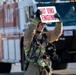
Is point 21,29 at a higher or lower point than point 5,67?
higher

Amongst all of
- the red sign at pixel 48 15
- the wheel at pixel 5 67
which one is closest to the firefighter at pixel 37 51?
the red sign at pixel 48 15

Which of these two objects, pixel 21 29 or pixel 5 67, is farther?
pixel 5 67

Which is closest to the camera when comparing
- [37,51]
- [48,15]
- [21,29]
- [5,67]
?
[37,51]

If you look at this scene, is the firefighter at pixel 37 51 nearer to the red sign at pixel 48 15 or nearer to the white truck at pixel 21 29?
the red sign at pixel 48 15

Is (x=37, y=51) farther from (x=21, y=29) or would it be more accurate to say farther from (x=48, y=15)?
(x=21, y=29)

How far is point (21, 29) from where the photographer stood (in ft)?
46.7

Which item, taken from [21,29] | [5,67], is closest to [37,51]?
[21,29]

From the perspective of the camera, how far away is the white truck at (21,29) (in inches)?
522

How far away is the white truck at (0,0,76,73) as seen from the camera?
1327 cm

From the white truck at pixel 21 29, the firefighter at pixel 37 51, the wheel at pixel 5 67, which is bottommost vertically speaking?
the wheel at pixel 5 67

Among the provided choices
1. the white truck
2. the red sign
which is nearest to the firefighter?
the red sign

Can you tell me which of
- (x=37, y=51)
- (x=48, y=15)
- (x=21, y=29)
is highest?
(x=48, y=15)

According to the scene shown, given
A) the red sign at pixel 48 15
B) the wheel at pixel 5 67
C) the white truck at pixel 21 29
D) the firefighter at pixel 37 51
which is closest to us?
the firefighter at pixel 37 51

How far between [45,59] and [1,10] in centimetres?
953
